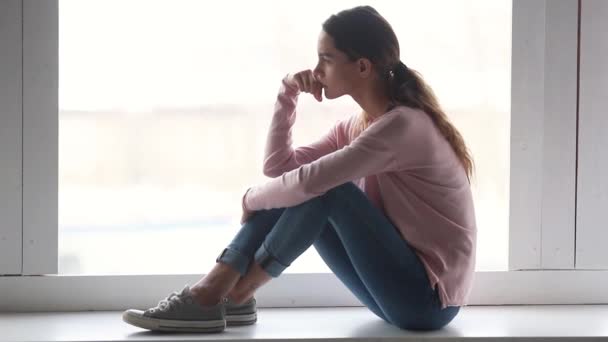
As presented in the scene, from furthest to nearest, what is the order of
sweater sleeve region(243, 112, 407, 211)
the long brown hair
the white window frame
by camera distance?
the white window frame, the long brown hair, sweater sleeve region(243, 112, 407, 211)

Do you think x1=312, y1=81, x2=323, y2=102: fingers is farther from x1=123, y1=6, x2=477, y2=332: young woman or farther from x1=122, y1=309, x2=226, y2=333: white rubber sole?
x1=122, y1=309, x2=226, y2=333: white rubber sole

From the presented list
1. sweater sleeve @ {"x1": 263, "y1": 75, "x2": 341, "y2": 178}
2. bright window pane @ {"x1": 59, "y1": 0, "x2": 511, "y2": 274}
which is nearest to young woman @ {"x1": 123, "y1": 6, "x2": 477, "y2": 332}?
sweater sleeve @ {"x1": 263, "y1": 75, "x2": 341, "y2": 178}

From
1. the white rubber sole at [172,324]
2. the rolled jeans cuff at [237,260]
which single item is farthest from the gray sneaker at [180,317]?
the rolled jeans cuff at [237,260]

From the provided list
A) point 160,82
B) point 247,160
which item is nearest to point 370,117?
point 247,160

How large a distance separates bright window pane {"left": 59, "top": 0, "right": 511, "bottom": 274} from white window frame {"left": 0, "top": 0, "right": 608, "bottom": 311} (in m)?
0.04

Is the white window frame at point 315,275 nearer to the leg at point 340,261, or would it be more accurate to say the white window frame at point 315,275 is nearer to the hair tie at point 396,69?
the leg at point 340,261

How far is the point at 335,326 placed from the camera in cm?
230

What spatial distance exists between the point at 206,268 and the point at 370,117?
65cm

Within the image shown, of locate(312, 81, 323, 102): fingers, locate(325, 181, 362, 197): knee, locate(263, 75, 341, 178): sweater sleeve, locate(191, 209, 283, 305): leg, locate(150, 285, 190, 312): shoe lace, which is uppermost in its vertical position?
locate(312, 81, 323, 102): fingers

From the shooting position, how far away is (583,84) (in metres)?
2.58

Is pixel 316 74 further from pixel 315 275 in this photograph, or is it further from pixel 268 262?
pixel 315 275

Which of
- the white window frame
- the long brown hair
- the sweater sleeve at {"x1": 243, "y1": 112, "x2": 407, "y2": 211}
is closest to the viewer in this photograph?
the sweater sleeve at {"x1": 243, "y1": 112, "x2": 407, "y2": 211}

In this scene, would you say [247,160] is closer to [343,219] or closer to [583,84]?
[343,219]

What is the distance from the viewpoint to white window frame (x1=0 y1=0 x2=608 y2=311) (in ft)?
8.05
